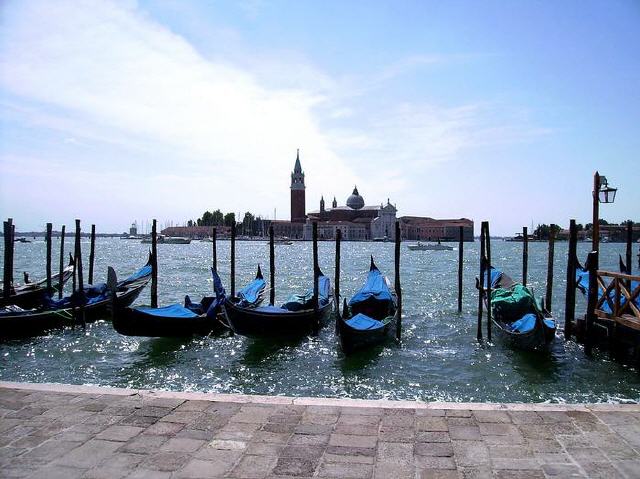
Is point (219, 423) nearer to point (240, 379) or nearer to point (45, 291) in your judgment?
point (240, 379)

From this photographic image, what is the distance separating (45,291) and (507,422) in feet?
36.1

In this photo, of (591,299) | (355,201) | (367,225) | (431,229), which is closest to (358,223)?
(367,225)

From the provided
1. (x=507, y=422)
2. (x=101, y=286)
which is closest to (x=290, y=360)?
(x=507, y=422)

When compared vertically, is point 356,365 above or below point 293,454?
below

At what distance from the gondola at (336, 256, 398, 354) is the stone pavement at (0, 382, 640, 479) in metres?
3.61

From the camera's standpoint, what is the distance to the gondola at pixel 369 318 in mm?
7383

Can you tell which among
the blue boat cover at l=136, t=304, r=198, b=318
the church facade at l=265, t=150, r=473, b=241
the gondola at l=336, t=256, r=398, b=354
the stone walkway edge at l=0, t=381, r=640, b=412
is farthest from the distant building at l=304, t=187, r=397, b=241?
the stone walkway edge at l=0, t=381, r=640, b=412

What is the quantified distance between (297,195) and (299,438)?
87.8m

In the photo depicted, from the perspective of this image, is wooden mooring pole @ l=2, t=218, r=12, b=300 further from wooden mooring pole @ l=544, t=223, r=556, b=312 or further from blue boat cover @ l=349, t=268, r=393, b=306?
wooden mooring pole @ l=544, t=223, r=556, b=312

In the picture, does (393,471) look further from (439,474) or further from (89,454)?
(89,454)

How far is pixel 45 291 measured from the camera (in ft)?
37.6

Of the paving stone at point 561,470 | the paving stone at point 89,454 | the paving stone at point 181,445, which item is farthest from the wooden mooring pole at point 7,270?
the paving stone at point 561,470

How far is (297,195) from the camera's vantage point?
9038cm

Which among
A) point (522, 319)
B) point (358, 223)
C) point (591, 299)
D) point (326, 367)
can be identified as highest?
point (358, 223)
